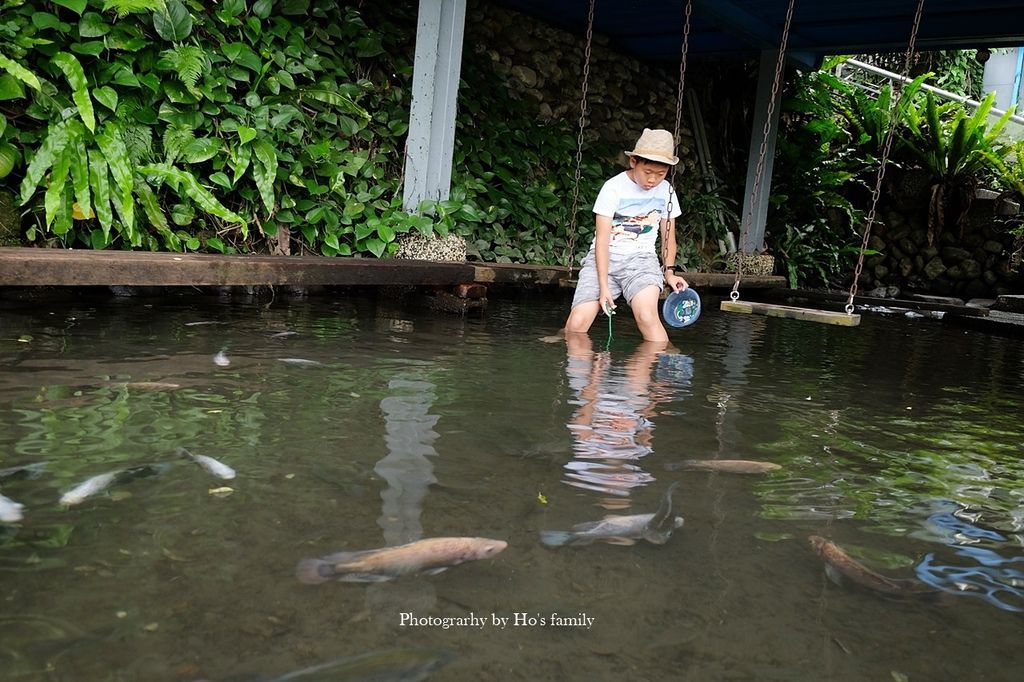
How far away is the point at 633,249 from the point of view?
623cm

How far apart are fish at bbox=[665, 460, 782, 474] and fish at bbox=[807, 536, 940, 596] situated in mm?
766

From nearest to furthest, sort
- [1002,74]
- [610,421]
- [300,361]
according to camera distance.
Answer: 1. [610,421]
2. [300,361]
3. [1002,74]

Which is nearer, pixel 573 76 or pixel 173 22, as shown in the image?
pixel 173 22

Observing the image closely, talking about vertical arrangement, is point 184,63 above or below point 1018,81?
below

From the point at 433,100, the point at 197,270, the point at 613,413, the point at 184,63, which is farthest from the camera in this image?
the point at 433,100

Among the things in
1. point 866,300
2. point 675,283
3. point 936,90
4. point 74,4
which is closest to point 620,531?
point 675,283

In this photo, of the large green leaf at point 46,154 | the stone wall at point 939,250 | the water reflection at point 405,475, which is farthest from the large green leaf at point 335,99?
the stone wall at point 939,250

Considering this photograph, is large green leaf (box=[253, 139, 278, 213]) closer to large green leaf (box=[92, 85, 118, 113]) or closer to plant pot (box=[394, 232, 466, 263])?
large green leaf (box=[92, 85, 118, 113])

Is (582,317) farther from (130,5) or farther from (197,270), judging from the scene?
(130,5)

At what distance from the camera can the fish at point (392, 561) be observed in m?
1.98

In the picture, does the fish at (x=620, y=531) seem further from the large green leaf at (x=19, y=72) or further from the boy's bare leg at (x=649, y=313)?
the large green leaf at (x=19, y=72)

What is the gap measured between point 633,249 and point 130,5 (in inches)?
169

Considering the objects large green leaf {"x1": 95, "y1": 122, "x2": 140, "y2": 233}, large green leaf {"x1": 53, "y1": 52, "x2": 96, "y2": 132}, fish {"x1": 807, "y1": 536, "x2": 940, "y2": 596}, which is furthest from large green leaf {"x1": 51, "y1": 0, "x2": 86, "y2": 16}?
fish {"x1": 807, "y1": 536, "x2": 940, "y2": 596}

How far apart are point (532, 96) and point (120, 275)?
8.54 m
